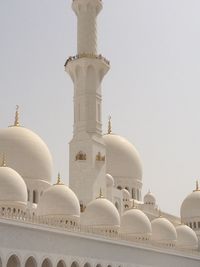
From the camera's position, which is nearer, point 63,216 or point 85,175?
point 63,216

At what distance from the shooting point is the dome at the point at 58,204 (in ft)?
85.0

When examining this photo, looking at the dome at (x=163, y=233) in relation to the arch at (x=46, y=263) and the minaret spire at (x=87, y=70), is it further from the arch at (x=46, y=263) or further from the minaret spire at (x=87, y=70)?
the arch at (x=46, y=263)

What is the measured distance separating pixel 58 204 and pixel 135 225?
7.02 metres

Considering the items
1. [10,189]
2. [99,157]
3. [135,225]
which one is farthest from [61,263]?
[99,157]

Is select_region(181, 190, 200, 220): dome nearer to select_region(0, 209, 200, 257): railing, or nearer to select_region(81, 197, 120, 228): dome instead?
select_region(0, 209, 200, 257): railing

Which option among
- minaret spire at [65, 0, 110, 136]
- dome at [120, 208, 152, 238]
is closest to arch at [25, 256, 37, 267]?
dome at [120, 208, 152, 238]

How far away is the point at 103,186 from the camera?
109 feet

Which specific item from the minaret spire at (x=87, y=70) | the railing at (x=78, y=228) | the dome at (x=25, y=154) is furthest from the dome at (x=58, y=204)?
the minaret spire at (x=87, y=70)

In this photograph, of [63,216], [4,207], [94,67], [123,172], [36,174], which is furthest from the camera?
[123,172]

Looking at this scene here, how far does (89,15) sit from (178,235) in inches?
731

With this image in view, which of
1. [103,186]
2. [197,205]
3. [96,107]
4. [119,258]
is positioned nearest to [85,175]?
[103,186]

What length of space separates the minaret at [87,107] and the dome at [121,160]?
8559 millimetres

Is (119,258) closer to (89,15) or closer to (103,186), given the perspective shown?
(103,186)

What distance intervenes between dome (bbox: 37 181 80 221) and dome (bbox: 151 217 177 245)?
9651mm
